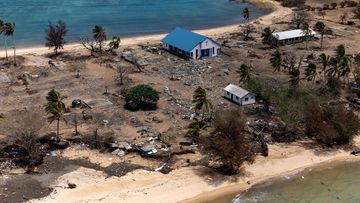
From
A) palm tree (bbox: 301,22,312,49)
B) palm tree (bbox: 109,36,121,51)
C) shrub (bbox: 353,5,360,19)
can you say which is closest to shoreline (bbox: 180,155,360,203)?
palm tree (bbox: 301,22,312,49)

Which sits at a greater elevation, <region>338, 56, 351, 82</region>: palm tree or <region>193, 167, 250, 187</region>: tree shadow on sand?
<region>338, 56, 351, 82</region>: palm tree

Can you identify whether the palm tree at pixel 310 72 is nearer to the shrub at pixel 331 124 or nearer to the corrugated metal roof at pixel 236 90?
the corrugated metal roof at pixel 236 90

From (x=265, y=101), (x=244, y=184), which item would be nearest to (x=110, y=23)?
(x=265, y=101)

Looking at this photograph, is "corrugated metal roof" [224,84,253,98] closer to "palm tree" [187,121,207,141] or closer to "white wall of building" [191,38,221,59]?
"palm tree" [187,121,207,141]

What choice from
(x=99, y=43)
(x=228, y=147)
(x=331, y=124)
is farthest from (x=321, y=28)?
→ (x=228, y=147)

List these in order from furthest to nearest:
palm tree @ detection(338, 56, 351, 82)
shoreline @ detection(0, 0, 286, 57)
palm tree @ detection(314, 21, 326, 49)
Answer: palm tree @ detection(314, 21, 326, 49)
shoreline @ detection(0, 0, 286, 57)
palm tree @ detection(338, 56, 351, 82)

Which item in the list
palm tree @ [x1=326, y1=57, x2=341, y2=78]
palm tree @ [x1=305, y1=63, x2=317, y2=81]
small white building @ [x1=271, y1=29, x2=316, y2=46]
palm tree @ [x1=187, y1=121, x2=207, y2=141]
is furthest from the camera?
small white building @ [x1=271, y1=29, x2=316, y2=46]
